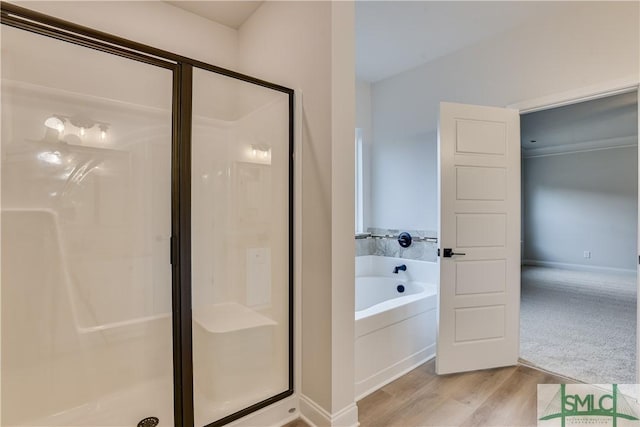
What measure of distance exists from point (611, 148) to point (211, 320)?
26.0 ft

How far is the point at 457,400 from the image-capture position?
2.04m

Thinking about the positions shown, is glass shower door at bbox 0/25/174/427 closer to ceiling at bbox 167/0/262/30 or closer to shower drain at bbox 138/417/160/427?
shower drain at bbox 138/417/160/427

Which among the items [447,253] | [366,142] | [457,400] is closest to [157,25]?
[366,142]

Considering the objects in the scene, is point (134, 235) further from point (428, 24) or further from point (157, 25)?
point (428, 24)

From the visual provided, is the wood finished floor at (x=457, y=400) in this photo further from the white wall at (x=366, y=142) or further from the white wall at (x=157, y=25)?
the white wall at (x=157, y=25)

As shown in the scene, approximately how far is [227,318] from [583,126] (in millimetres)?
6057

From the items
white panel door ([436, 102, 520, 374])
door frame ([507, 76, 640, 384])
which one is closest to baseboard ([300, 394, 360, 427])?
white panel door ([436, 102, 520, 374])

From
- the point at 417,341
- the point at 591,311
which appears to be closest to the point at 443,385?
the point at 417,341

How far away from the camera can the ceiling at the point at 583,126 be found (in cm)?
382

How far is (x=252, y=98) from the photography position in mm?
1854

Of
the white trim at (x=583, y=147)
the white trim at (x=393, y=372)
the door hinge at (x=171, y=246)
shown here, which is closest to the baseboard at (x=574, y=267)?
the white trim at (x=583, y=147)

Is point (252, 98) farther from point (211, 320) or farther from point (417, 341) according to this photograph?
point (417, 341)

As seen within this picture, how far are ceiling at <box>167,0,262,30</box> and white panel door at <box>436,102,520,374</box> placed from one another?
1635 millimetres

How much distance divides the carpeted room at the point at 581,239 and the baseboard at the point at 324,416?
5.57ft
